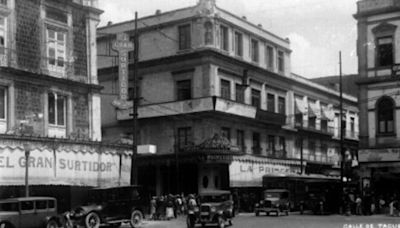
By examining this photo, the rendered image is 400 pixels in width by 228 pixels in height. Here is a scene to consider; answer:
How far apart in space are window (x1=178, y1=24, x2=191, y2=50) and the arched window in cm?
1389

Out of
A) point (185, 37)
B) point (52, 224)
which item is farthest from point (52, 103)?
point (185, 37)

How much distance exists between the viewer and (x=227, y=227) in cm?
2684

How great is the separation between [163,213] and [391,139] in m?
15.6

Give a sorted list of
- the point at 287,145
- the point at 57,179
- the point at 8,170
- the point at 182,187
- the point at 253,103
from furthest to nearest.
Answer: the point at 287,145, the point at 253,103, the point at 182,187, the point at 57,179, the point at 8,170

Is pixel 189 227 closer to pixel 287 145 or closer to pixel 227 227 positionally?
pixel 227 227

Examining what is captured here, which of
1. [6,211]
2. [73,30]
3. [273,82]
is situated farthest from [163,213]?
[273,82]

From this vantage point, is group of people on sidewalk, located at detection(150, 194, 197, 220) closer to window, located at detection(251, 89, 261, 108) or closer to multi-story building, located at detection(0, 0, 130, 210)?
multi-story building, located at detection(0, 0, 130, 210)

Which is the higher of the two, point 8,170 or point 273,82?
point 273,82

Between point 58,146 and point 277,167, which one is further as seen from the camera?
point 277,167

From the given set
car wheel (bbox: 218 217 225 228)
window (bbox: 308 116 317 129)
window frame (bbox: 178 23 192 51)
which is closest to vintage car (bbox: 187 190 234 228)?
car wheel (bbox: 218 217 225 228)

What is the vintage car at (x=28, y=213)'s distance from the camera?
22.4 meters

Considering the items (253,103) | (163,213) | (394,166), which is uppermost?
(253,103)

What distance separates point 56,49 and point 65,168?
6286mm

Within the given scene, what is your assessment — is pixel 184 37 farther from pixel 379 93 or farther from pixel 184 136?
pixel 379 93
